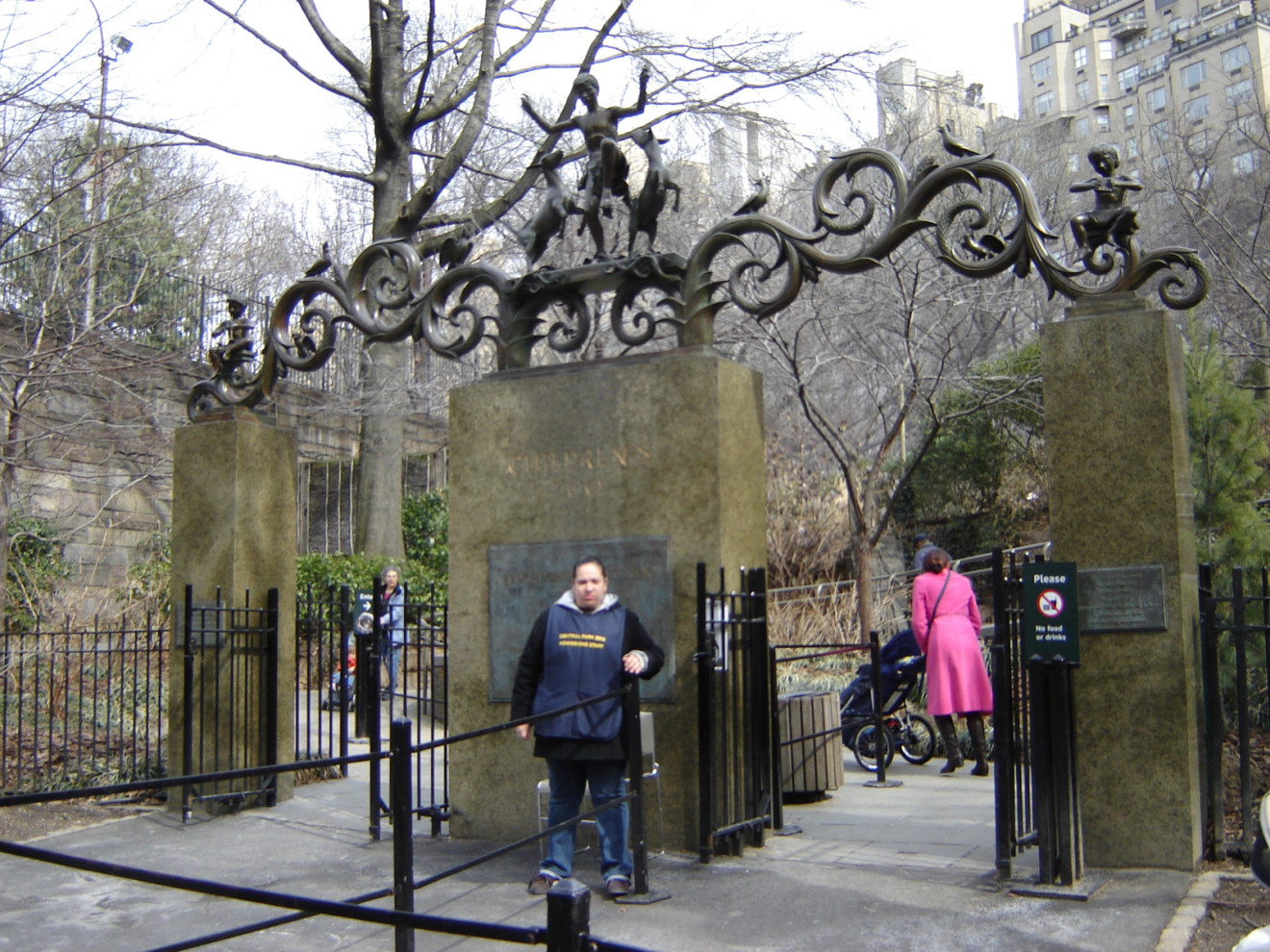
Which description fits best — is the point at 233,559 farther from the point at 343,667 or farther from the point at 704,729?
the point at 704,729

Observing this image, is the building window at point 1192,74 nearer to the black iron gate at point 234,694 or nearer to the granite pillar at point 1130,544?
the granite pillar at point 1130,544

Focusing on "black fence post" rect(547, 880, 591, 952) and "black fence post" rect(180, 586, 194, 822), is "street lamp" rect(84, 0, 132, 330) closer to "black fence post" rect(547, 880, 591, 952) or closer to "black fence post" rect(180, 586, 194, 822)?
"black fence post" rect(180, 586, 194, 822)

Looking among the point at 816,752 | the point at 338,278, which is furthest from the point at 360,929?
the point at 338,278

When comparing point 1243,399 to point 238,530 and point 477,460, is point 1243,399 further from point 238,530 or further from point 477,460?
point 238,530

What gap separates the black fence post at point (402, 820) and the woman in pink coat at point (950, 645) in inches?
237

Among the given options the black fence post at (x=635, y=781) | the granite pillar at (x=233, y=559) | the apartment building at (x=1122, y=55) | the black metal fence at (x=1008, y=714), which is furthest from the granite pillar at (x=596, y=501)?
the apartment building at (x=1122, y=55)

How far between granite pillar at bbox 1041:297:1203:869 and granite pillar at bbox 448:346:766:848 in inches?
74.6

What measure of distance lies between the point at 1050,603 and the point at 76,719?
32.8 feet

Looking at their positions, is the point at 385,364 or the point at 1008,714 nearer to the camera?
the point at 1008,714

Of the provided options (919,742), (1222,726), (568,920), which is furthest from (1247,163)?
(568,920)

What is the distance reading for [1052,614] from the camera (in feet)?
20.1

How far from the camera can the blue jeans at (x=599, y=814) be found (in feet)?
20.0

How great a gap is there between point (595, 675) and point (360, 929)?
5.55 ft

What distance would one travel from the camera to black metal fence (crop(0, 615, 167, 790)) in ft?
33.9
